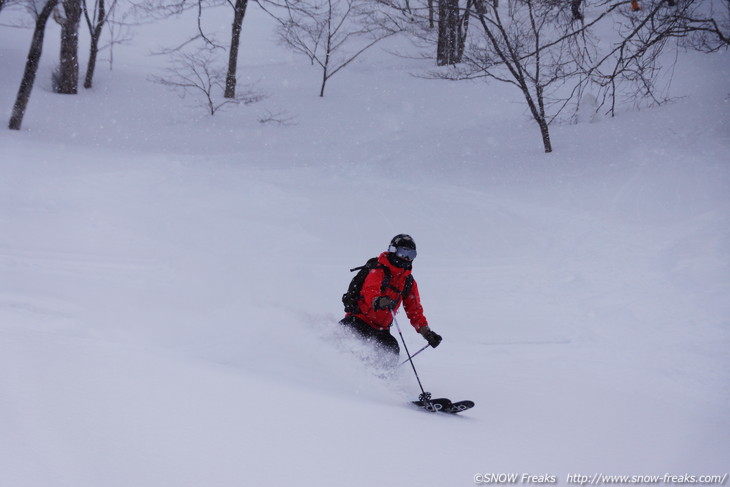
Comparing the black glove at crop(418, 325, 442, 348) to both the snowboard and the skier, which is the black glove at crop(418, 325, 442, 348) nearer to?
the skier

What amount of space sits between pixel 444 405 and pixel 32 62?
14571 mm

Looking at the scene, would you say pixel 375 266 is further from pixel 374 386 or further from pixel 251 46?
pixel 251 46

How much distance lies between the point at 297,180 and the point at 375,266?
29.7 ft

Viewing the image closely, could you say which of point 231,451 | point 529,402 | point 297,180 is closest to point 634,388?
point 529,402

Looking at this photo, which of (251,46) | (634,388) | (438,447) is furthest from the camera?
(251,46)

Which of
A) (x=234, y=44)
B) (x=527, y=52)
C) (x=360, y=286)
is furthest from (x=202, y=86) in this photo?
(x=360, y=286)

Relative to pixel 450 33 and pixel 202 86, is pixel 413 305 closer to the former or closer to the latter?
pixel 450 33

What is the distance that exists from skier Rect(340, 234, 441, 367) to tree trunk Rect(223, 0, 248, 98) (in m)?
16.2

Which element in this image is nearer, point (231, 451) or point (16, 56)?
point (231, 451)

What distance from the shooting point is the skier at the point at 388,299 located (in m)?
5.57

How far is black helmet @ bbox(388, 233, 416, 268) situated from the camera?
18.2ft

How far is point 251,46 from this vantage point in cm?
2966

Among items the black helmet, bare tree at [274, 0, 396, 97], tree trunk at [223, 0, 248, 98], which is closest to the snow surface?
tree trunk at [223, 0, 248, 98]

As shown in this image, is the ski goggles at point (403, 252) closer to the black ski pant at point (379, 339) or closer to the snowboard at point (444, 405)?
the black ski pant at point (379, 339)
